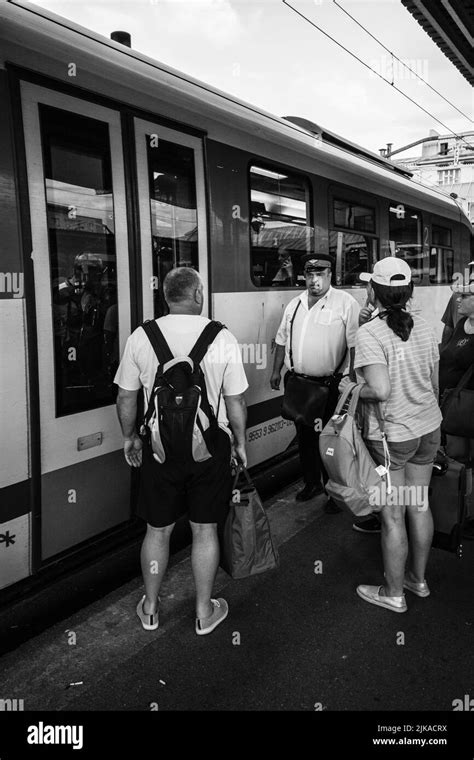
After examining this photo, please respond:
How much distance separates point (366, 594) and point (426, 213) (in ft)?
21.2

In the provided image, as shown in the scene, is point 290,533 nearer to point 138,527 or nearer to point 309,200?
point 138,527

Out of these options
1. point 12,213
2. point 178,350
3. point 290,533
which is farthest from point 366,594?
point 12,213

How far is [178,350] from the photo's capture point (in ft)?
9.71

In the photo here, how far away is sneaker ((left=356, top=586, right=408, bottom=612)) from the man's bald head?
6.32ft

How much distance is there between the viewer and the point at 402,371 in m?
3.16

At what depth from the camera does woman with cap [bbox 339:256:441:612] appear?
10.3ft

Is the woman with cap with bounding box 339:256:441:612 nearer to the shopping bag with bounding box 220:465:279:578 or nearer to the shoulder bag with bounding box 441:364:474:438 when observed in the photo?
the shopping bag with bounding box 220:465:279:578

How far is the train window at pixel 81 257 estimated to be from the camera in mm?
3129

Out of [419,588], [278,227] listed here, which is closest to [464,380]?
[419,588]

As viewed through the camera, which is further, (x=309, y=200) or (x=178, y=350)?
(x=309, y=200)

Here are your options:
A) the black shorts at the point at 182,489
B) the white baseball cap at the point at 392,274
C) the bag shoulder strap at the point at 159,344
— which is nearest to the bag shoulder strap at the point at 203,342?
the bag shoulder strap at the point at 159,344

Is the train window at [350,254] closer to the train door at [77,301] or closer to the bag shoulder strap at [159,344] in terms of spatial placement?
the train door at [77,301]

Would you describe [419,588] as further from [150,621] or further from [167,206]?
[167,206]

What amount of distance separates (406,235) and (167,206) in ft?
16.1
